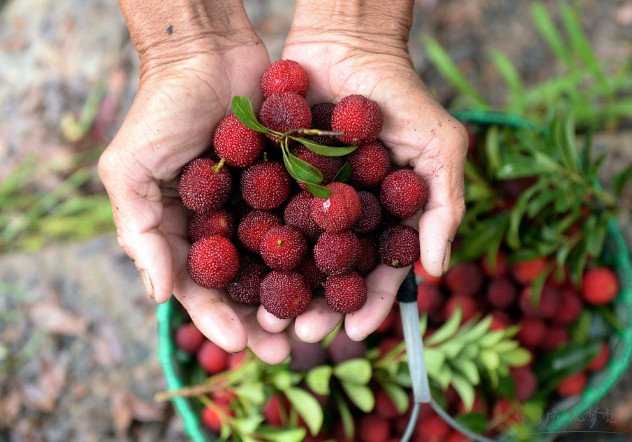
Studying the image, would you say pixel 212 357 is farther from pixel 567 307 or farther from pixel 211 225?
pixel 567 307

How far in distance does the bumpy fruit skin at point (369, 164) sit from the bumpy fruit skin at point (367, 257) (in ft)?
0.40

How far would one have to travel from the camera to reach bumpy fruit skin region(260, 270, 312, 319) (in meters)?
1.19

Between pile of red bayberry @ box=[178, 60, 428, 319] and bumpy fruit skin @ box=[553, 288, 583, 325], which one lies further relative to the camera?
bumpy fruit skin @ box=[553, 288, 583, 325]

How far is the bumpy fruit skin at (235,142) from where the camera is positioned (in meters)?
1.25

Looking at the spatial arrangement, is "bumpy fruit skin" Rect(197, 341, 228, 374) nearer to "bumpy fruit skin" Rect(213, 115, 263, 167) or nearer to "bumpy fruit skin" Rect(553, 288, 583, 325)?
"bumpy fruit skin" Rect(213, 115, 263, 167)

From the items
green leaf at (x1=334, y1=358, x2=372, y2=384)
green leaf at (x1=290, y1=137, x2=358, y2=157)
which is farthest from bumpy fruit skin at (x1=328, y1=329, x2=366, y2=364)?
green leaf at (x1=290, y1=137, x2=358, y2=157)

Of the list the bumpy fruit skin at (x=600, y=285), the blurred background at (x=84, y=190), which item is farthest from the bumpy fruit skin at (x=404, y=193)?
the blurred background at (x=84, y=190)

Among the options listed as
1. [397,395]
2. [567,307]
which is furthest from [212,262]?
[567,307]

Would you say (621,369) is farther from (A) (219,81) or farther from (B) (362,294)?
(A) (219,81)

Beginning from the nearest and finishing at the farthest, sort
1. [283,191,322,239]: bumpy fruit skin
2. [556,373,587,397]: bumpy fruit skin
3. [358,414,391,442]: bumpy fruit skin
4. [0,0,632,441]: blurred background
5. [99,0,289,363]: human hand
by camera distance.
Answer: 1. [99,0,289,363]: human hand
2. [283,191,322,239]: bumpy fruit skin
3. [358,414,391,442]: bumpy fruit skin
4. [556,373,587,397]: bumpy fruit skin
5. [0,0,632,441]: blurred background

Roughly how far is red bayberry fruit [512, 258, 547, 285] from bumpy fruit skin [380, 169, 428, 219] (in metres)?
0.52

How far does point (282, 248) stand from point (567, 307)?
0.88 m

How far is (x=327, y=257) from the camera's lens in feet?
3.91

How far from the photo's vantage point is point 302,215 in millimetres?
1264
